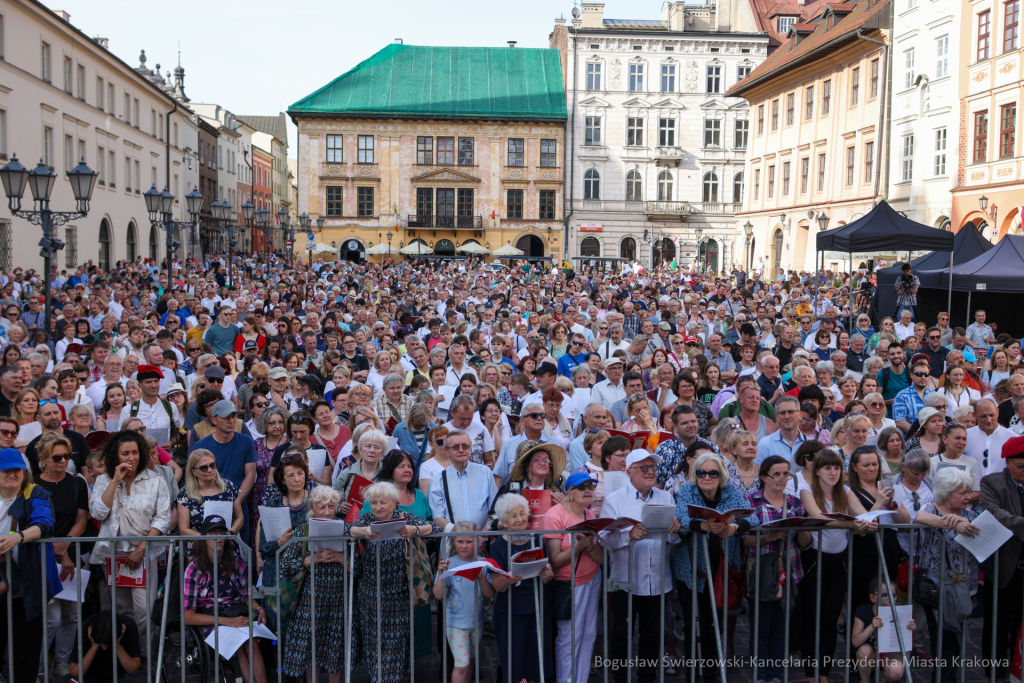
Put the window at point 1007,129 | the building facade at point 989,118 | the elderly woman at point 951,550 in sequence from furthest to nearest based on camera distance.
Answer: the window at point 1007,129 → the building facade at point 989,118 → the elderly woman at point 951,550

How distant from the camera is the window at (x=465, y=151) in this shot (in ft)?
191

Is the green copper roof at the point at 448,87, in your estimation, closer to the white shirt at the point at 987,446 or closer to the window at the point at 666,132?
the window at the point at 666,132

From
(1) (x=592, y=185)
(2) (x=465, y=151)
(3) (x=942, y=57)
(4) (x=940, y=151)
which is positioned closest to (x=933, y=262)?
(4) (x=940, y=151)

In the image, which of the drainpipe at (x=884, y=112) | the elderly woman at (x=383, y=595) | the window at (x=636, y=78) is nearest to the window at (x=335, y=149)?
the window at (x=636, y=78)

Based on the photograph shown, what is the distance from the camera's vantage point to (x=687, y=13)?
191 feet

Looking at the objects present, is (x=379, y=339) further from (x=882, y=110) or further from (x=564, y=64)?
(x=564, y=64)

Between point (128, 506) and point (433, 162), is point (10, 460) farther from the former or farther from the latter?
point (433, 162)

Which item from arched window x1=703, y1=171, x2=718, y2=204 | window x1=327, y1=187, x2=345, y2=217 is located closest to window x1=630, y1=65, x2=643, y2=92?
arched window x1=703, y1=171, x2=718, y2=204

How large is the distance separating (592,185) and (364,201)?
14987 millimetres

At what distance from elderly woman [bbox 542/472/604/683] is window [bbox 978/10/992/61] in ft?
94.6

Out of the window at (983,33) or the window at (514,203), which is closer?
the window at (983,33)

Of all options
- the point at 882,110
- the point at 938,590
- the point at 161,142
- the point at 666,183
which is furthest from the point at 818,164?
the point at 938,590

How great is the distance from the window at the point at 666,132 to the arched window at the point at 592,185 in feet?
15.0

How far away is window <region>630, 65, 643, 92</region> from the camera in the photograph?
56.7 meters
